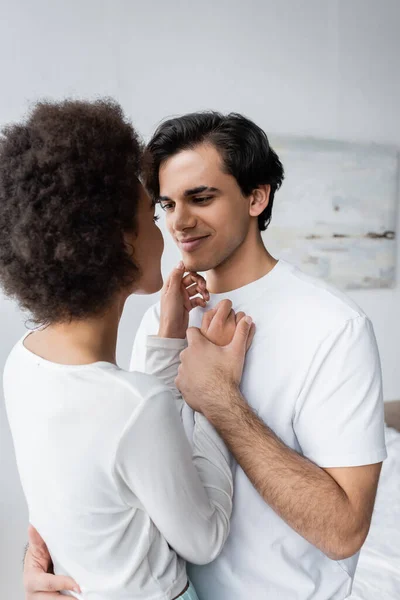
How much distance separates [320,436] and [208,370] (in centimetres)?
23

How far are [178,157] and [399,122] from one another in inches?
86.3

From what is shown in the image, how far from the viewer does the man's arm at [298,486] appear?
894 millimetres

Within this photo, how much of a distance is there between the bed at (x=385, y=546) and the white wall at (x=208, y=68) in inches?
26.5

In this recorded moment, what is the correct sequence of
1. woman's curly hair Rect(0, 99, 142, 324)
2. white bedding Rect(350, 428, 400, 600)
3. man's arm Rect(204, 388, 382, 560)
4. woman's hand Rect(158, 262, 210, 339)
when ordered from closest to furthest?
woman's curly hair Rect(0, 99, 142, 324), man's arm Rect(204, 388, 382, 560), woman's hand Rect(158, 262, 210, 339), white bedding Rect(350, 428, 400, 600)

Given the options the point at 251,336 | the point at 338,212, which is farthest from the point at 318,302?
the point at 338,212

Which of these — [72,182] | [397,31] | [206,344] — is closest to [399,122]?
[397,31]

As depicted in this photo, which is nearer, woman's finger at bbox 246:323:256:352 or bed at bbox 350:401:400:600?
woman's finger at bbox 246:323:256:352

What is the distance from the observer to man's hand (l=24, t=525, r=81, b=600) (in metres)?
0.85

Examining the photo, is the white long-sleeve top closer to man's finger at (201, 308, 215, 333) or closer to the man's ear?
man's finger at (201, 308, 215, 333)

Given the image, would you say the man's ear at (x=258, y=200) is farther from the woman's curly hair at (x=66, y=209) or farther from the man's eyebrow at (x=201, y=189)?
the woman's curly hair at (x=66, y=209)

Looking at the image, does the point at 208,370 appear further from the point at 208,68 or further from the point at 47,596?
the point at 208,68

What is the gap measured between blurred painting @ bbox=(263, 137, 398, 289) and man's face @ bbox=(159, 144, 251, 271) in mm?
1538

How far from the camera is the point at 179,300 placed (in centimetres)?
114

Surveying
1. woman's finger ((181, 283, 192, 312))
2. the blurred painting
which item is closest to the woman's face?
woman's finger ((181, 283, 192, 312))
